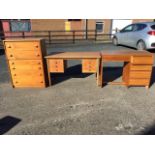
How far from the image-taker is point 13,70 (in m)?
4.16

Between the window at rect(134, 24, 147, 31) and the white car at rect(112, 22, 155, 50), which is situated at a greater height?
the window at rect(134, 24, 147, 31)

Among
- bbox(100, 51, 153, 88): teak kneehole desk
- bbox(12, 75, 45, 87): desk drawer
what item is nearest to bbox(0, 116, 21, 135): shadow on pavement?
bbox(12, 75, 45, 87): desk drawer

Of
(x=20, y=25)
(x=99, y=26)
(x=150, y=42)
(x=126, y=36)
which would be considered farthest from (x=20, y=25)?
(x=150, y=42)

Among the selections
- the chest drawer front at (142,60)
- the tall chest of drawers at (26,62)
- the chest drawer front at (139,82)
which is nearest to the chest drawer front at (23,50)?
the tall chest of drawers at (26,62)

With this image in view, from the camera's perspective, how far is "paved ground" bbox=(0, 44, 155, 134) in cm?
265

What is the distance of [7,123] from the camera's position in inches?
111

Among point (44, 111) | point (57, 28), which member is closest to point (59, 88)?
point (44, 111)

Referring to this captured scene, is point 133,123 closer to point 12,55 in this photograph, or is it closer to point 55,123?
point 55,123

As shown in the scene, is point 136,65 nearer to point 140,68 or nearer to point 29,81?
point 140,68

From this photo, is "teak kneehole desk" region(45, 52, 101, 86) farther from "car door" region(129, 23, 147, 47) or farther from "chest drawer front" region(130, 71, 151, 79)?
"car door" region(129, 23, 147, 47)

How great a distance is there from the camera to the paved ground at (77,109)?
2.65 meters

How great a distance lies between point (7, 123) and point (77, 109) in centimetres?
134

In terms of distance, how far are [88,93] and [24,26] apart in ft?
42.3

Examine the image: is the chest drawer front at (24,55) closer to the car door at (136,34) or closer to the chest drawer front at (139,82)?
the chest drawer front at (139,82)
